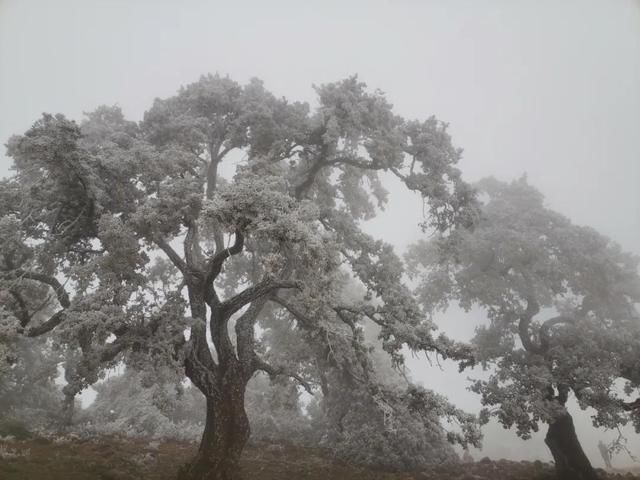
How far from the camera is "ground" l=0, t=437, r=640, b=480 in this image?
10758mm

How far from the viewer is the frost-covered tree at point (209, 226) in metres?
9.79

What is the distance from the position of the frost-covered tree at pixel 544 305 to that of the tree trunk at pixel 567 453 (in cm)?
4

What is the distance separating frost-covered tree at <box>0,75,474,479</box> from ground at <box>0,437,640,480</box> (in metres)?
2.28

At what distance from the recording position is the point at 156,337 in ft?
35.0

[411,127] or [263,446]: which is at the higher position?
[411,127]

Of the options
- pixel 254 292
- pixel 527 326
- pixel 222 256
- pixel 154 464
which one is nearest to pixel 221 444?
pixel 154 464

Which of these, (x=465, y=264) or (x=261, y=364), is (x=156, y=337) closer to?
(x=261, y=364)

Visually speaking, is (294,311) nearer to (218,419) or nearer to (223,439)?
(218,419)

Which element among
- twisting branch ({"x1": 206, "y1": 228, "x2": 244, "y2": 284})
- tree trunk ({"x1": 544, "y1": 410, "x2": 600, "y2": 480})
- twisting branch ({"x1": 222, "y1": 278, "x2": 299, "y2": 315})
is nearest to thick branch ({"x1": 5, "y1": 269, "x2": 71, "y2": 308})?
twisting branch ({"x1": 206, "y1": 228, "x2": 244, "y2": 284})

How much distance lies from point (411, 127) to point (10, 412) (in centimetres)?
2281

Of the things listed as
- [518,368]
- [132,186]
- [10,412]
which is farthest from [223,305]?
[10,412]

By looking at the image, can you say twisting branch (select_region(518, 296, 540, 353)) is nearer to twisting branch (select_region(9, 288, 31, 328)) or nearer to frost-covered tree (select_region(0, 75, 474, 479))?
Result: frost-covered tree (select_region(0, 75, 474, 479))

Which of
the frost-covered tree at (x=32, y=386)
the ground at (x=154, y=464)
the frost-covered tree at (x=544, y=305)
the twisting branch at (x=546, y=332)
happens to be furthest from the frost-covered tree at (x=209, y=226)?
the frost-covered tree at (x=32, y=386)

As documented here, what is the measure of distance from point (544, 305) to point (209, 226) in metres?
19.9
